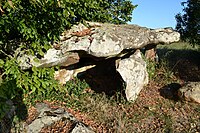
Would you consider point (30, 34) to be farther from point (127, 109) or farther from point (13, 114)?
point (127, 109)

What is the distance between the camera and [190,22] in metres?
12.9

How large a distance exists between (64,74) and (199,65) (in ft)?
21.0

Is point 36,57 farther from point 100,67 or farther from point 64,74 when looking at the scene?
point 100,67

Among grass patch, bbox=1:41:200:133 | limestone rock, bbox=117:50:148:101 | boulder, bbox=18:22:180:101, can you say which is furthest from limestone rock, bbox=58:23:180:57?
grass patch, bbox=1:41:200:133

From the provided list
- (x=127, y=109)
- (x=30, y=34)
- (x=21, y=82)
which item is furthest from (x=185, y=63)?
(x=21, y=82)

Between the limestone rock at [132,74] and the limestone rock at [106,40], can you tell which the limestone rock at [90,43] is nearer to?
the limestone rock at [106,40]

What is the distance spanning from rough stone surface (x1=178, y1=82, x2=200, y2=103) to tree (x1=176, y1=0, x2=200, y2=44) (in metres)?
3.35

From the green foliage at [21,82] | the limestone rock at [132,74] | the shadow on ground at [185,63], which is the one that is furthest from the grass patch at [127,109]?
the green foliage at [21,82]

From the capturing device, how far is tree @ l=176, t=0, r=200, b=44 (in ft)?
41.3

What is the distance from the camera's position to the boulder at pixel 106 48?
9086mm

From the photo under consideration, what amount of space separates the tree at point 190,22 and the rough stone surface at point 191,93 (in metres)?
3.35

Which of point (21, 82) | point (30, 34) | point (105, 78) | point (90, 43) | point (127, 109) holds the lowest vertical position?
point (127, 109)

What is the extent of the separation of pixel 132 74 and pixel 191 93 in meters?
2.07

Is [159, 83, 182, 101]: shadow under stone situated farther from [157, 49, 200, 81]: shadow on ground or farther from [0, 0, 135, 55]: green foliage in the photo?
[0, 0, 135, 55]: green foliage
